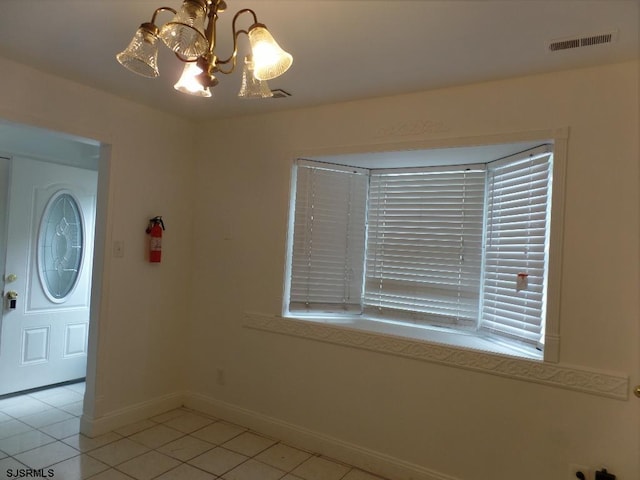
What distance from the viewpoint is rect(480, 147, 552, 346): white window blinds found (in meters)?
2.34

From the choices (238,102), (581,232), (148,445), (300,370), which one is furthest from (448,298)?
(148,445)

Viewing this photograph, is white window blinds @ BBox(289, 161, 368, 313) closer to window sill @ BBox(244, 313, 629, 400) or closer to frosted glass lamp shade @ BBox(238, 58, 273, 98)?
window sill @ BBox(244, 313, 629, 400)

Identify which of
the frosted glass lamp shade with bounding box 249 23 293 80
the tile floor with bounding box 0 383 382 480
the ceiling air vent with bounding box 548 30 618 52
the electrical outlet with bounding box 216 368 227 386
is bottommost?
the tile floor with bounding box 0 383 382 480

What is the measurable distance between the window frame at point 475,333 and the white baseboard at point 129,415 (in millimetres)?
1380

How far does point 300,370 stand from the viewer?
118 inches

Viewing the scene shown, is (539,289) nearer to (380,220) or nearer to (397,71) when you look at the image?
(380,220)

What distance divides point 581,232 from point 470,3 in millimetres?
1291

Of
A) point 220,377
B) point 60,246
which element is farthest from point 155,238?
point 60,246

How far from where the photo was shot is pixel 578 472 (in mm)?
2086

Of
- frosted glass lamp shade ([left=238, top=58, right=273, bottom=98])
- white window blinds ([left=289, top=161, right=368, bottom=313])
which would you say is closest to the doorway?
white window blinds ([left=289, top=161, right=368, bottom=313])

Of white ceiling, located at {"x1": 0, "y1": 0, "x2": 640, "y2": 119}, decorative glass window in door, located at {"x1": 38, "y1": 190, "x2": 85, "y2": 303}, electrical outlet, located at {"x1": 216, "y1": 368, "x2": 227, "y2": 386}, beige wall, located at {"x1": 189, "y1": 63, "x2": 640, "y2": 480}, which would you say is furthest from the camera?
decorative glass window in door, located at {"x1": 38, "y1": 190, "x2": 85, "y2": 303}

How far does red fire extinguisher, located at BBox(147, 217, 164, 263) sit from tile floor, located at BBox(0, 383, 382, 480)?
4.40ft

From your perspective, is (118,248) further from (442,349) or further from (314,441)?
(442,349)

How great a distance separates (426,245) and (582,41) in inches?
61.5
